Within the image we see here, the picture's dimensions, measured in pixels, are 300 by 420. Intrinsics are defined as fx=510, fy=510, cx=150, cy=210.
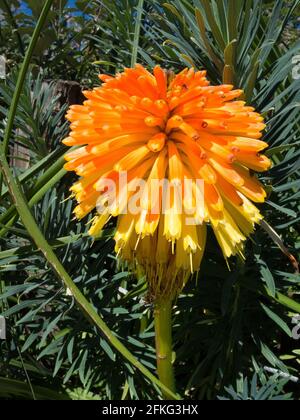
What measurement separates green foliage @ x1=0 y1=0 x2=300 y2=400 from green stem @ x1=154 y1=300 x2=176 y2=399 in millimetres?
104

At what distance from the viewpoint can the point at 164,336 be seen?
68 cm

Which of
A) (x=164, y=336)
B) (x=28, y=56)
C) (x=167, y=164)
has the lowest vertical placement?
(x=164, y=336)

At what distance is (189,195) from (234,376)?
431 mm

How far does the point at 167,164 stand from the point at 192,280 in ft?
1.02

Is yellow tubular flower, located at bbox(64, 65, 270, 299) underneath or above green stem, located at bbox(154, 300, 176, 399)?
above

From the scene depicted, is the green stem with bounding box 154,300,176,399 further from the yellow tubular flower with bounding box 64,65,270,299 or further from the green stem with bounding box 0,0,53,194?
the green stem with bounding box 0,0,53,194

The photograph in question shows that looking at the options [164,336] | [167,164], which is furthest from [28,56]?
[164,336]

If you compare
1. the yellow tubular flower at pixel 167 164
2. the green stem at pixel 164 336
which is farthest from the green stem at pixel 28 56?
the green stem at pixel 164 336

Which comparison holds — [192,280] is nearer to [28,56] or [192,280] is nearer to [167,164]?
[167,164]

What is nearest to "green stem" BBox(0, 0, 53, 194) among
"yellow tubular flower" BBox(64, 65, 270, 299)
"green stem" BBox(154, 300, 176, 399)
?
"yellow tubular flower" BBox(64, 65, 270, 299)

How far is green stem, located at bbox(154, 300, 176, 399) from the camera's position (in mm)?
670

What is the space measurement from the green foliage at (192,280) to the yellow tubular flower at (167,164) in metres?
0.13
